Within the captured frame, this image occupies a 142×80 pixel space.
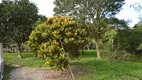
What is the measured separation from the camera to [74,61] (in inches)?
709

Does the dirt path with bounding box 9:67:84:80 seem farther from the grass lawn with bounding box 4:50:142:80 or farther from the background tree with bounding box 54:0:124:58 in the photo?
the background tree with bounding box 54:0:124:58

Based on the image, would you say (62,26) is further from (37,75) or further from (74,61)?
(74,61)

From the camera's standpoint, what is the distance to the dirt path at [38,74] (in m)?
13.6

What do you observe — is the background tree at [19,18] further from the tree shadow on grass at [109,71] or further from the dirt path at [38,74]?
the tree shadow on grass at [109,71]

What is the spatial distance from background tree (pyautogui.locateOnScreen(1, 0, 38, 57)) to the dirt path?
4.76m

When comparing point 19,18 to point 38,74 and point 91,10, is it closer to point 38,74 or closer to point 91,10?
point 91,10

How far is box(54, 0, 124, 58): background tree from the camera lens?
71.9 feet

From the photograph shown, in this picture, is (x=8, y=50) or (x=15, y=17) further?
(x=8, y=50)

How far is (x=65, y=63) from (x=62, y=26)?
7.33 feet

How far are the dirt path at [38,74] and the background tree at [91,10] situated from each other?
790 centimetres

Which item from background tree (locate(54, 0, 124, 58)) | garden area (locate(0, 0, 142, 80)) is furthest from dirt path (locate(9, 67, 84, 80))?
background tree (locate(54, 0, 124, 58))

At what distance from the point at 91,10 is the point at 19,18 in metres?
5.76

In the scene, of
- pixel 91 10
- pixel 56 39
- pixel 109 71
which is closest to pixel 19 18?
pixel 91 10

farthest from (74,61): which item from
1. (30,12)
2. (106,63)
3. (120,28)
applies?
(120,28)
